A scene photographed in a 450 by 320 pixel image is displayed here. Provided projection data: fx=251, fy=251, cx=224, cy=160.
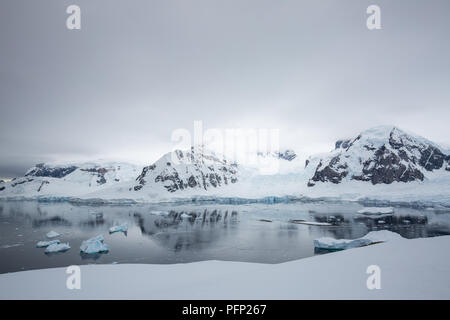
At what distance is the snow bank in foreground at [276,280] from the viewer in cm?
672

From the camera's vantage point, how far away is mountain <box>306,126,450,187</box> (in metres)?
118

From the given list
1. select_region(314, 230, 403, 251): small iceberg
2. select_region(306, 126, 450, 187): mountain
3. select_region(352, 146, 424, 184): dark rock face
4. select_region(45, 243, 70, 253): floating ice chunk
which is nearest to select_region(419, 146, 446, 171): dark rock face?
select_region(306, 126, 450, 187): mountain

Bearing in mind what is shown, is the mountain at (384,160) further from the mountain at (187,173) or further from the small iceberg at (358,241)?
the small iceberg at (358,241)

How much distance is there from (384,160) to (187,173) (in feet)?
337

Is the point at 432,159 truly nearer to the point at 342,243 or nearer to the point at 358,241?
the point at 358,241

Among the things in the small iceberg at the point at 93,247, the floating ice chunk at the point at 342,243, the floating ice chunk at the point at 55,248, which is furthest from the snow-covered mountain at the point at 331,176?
the small iceberg at the point at 93,247

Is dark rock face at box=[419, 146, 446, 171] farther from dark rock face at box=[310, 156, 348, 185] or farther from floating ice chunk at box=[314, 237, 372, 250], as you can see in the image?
floating ice chunk at box=[314, 237, 372, 250]

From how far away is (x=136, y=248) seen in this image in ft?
70.4

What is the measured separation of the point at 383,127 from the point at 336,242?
464 ft

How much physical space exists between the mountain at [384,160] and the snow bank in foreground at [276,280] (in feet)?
388

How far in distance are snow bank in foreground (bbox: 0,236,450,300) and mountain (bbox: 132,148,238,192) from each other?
11787cm
